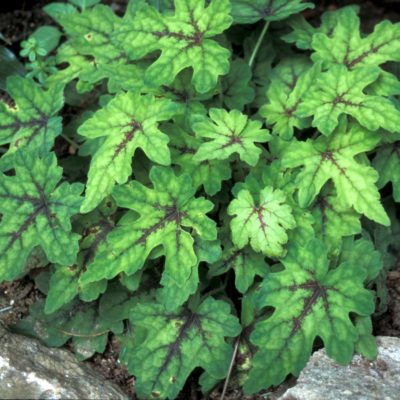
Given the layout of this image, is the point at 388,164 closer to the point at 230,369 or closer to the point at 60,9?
the point at 230,369

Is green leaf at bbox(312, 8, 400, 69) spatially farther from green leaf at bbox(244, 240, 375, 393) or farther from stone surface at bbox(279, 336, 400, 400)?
stone surface at bbox(279, 336, 400, 400)

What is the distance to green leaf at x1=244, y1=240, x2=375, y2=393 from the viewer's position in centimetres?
248

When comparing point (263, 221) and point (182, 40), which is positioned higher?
point (182, 40)

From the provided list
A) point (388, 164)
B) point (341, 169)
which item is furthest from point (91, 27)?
point (388, 164)

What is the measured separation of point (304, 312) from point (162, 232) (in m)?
0.65

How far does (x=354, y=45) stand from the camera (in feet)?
9.83

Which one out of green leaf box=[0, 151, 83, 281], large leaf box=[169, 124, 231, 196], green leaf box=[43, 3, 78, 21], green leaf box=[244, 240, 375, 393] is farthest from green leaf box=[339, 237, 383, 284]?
green leaf box=[43, 3, 78, 21]

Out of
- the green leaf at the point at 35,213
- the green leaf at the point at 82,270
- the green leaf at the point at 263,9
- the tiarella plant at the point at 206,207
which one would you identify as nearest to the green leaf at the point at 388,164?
the tiarella plant at the point at 206,207

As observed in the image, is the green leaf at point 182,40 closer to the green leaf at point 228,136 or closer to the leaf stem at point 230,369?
the green leaf at point 228,136

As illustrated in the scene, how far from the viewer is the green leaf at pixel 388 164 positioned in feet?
9.49

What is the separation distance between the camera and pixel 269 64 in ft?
10.9

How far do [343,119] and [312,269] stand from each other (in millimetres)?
664

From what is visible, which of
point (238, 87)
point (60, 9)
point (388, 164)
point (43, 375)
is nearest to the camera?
point (43, 375)

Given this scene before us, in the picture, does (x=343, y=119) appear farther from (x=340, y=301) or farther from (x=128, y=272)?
(x=128, y=272)
